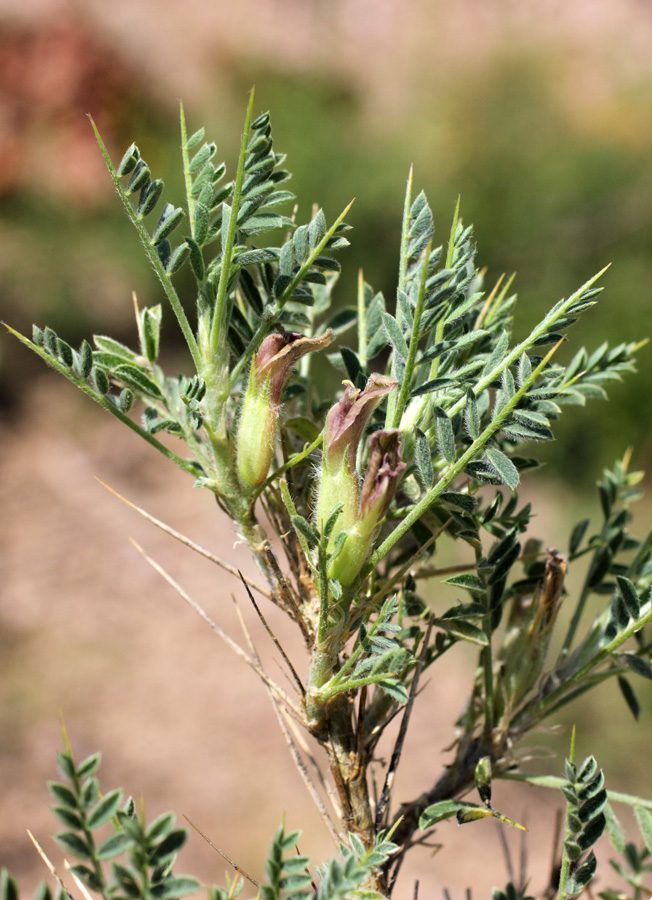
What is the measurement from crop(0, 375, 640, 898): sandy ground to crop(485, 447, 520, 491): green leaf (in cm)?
230

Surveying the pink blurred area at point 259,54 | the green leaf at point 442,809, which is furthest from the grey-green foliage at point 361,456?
the pink blurred area at point 259,54

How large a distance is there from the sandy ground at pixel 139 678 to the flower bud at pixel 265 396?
7.45 ft

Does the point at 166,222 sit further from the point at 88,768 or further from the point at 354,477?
the point at 88,768

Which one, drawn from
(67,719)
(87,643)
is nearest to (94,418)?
(87,643)

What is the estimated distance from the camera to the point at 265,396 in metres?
0.43

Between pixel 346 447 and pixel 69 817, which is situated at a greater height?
pixel 346 447

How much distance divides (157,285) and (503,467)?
3.81m

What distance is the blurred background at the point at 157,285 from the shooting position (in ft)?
9.47

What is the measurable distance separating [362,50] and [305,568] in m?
6.13

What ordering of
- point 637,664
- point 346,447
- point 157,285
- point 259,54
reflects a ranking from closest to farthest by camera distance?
point 346,447
point 637,664
point 157,285
point 259,54

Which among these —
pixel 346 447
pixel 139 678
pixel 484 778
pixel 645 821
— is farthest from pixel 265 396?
pixel 139 678

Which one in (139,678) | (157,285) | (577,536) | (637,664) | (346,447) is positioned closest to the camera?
Answer: (346,447)

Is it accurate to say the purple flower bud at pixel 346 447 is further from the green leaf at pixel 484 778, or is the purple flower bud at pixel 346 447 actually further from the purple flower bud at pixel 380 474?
the green leaf at pixel 484 778

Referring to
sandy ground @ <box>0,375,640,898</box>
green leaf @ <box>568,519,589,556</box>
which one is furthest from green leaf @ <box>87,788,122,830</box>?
sandy ground @ <box>0,375,640,898</box>
